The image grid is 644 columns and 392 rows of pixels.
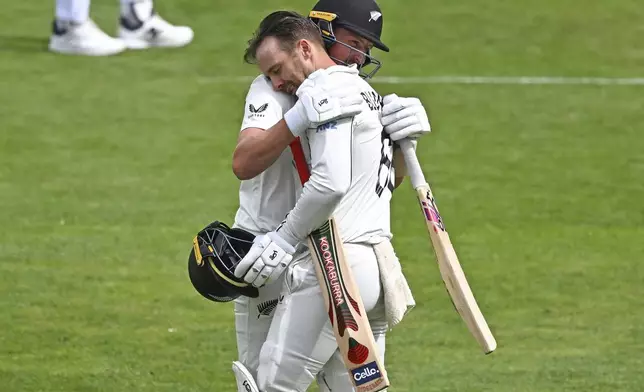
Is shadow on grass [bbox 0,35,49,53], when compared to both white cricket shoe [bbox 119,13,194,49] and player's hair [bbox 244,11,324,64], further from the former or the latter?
player's hair [bbox 244,11,324,64]

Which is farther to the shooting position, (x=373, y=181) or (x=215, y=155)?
(x=215, y=155)

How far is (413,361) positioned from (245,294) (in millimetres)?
2287

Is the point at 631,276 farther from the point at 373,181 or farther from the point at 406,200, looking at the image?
the point at 373,181

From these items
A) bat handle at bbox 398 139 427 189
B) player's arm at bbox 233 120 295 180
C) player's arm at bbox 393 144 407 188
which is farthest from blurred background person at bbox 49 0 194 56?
player's arm at bbox 233 120 295 180

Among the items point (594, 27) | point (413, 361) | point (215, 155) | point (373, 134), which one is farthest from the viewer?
point (594, 27)

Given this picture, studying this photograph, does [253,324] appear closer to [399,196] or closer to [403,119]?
[403,119]

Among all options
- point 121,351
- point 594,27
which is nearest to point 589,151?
point 594,27

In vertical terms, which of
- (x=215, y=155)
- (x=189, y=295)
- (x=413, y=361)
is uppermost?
(x=413, y=361)

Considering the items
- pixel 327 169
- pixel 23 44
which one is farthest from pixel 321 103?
pixel 23 44

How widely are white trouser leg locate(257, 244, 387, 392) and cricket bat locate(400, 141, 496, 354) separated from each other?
291mm

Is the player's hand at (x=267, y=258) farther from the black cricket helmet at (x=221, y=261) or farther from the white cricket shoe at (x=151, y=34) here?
the white cricket shoe at (x=151, y=34)

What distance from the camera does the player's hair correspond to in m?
4.68

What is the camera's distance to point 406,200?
982cm

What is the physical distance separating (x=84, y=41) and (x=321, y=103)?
9438mm
